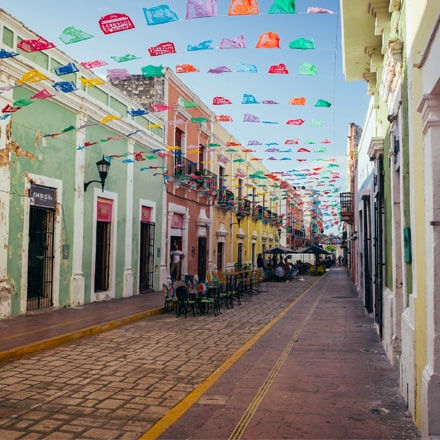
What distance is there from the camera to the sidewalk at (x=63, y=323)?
7.40m

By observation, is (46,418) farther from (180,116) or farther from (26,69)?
(180,116)

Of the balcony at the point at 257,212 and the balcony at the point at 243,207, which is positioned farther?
the balcony at the point at 257,212

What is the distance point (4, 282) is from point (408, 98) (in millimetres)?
8116

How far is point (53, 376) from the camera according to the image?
602 cm

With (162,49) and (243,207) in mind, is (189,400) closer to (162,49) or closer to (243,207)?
(162,49)

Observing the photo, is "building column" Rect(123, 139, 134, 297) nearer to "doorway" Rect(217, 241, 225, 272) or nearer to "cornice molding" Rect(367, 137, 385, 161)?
"cornice molding" Rect(367, 137, 385, 161)

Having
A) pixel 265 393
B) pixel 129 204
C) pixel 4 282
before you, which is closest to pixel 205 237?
pixel 129 204

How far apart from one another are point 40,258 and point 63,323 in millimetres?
2243

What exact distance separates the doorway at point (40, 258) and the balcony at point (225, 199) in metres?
13.5

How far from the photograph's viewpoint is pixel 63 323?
941 centimetres

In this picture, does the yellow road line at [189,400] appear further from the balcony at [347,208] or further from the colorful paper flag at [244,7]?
the balcony at [347,208]

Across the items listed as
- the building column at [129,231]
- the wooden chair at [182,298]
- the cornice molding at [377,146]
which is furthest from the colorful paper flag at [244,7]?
the building column at [129,231]

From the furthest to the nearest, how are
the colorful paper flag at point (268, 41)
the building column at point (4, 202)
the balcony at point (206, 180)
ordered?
the balcony at point (206, 180) < the building column at point (4, 202) < the colorful paper flag at point (268, 41)

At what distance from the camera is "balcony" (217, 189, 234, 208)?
24.6m
